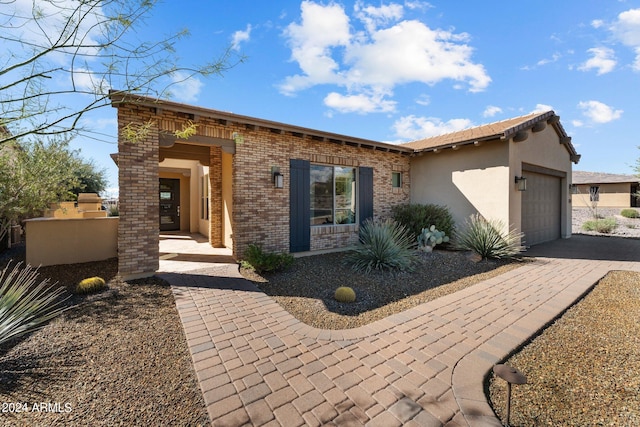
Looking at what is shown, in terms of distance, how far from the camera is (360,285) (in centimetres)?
562

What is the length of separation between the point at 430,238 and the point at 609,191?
30.8 metres

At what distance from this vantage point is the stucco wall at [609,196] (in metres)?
25.3

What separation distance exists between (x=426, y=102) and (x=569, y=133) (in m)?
6.42

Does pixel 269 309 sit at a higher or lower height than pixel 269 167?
lower

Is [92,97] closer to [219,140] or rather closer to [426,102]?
[219,140]

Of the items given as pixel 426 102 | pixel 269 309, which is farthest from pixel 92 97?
pixel 426 102

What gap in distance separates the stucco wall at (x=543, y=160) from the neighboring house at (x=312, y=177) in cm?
5

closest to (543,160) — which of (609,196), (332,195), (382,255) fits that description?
(332,195)

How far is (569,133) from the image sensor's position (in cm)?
1174

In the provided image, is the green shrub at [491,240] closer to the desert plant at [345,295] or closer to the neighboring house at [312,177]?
the neighboring house at [312,177]

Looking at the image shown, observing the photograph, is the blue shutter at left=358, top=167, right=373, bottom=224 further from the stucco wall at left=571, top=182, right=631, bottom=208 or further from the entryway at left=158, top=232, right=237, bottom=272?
the stucco wall at left=571, top=182, right=631, bottom=208

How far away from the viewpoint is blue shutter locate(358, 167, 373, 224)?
938 centimetres

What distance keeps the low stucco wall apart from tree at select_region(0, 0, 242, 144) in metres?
5.61

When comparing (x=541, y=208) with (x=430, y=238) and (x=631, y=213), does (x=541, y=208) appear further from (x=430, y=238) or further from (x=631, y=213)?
(x=631, y=213)
